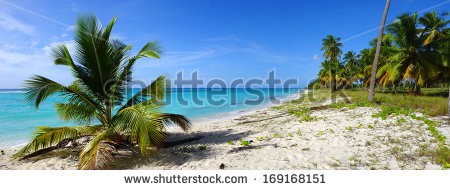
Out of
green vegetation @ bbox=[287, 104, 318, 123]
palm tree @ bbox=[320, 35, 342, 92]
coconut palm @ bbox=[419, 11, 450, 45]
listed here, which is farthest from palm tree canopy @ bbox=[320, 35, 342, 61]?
green vegetation @ bbox=[287, 104, 318, 123]

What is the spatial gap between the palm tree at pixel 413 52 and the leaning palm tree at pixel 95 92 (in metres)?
22.4

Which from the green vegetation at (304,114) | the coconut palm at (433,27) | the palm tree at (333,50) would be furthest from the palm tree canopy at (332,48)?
the green vegetation at (304,114)

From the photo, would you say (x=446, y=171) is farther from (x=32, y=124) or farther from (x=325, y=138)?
(x=32, y=124)

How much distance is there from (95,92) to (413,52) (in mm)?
25152

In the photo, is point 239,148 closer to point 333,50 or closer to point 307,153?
point 307,153

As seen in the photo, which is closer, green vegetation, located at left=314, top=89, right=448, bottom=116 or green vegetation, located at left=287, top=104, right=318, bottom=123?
green vegetation, located at left=314, top=89, right=448, bottom=116

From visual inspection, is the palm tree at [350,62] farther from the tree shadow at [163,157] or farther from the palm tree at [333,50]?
the tree shadow at [163,157]

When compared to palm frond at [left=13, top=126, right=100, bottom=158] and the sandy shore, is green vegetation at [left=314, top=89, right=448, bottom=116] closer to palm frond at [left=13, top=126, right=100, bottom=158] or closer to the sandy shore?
the sandy shore

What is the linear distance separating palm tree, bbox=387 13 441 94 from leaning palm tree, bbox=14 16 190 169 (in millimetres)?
22353

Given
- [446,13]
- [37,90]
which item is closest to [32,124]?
[37,90]

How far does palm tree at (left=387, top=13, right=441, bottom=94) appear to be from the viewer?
19469 millimetres

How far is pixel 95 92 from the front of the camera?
618 cm

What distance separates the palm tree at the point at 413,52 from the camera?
19.5 m

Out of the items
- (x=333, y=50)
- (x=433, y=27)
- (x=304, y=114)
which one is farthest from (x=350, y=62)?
(x=304, y=114)
